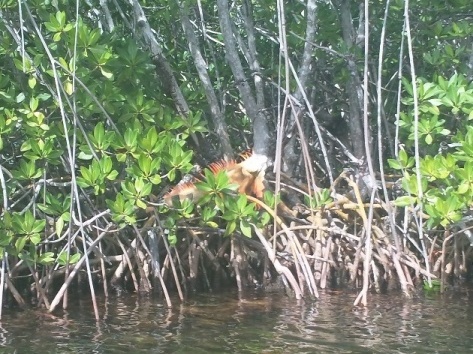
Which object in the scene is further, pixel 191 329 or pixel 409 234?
pixel 409 234

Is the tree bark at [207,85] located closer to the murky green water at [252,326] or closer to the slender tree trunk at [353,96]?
the slender tree trunk at [353,96]

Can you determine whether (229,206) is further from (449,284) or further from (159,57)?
(449,284)

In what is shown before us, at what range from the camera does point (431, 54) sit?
6309 mm

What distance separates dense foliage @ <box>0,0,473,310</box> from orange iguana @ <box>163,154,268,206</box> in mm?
109

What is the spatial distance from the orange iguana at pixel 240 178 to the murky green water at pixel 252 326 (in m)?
0.78

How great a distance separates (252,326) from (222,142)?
1.79 meters

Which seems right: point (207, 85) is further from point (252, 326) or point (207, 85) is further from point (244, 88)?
point (252, 326)

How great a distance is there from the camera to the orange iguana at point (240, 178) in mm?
5559

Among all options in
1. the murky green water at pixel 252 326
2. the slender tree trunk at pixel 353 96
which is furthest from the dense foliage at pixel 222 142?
the murky green water at pixel 252 326

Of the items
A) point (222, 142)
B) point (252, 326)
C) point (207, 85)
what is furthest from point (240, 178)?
point (252, 326)

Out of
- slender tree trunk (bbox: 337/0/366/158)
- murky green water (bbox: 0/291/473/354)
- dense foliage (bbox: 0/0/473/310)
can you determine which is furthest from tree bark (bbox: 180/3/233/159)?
murky green water (bbox: 0/291/473/354)

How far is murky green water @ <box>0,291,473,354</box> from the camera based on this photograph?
4387 millimetres

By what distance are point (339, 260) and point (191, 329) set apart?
5.73ft

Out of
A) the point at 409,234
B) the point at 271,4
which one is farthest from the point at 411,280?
the point at 271,4
